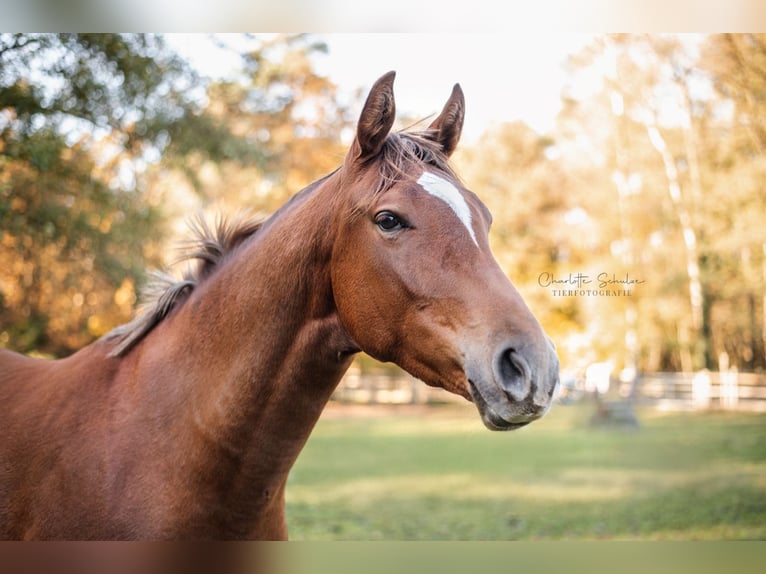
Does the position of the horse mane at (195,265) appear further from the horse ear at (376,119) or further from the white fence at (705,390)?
the white fence at (705,390)

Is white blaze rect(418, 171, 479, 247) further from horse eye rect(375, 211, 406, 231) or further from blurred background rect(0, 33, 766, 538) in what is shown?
blurred background rect(0, 33, 766, 538)

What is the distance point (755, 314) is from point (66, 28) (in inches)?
299

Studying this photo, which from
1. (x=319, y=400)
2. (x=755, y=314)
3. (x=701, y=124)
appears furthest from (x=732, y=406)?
(x=319, y=400)

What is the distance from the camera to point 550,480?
7.93 m

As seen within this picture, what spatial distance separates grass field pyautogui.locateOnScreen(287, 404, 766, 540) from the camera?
5387mm

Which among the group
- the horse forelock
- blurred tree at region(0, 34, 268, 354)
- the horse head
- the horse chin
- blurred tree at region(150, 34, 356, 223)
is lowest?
the horse chin

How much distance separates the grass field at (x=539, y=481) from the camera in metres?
5.39

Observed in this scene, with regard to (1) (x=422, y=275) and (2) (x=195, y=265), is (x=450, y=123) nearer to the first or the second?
(1) (x=422, y=275)

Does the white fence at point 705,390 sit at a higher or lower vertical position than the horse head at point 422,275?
lower

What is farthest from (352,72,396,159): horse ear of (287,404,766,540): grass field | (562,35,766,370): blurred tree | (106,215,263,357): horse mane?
(562,35,766,370): blurred tree

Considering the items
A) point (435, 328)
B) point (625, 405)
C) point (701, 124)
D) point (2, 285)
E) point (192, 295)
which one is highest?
point (701, 124)

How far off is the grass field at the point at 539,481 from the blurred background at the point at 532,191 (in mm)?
58

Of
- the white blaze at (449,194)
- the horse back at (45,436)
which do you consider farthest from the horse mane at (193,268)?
the white blaze at (449,194)

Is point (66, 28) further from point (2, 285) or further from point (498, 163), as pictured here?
point (498, 163)
